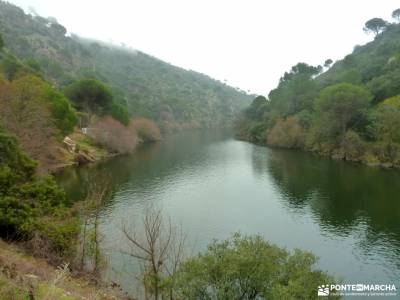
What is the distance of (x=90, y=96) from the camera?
85875 millimetres

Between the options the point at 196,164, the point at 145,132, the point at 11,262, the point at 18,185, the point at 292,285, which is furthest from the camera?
the point at 145,132

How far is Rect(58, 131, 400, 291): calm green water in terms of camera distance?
26891 millimetres

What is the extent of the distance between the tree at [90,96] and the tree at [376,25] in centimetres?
12707

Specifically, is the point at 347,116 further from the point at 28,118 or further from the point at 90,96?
the point at 28,118

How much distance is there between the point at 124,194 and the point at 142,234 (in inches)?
→ 622

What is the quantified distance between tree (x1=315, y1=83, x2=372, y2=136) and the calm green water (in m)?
14.3

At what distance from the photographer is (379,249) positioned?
1110 inches

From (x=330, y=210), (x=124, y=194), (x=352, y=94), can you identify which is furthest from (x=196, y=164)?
(x=352, y=94)

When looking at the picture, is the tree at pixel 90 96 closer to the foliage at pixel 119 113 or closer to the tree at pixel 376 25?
the foliage at pixel 119 113

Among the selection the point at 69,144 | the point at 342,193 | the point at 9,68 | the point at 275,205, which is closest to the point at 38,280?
the point at 275,205

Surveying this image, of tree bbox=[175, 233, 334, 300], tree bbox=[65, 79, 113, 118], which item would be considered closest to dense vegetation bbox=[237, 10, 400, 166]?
tree bbox=[65, 79, 113, 118]

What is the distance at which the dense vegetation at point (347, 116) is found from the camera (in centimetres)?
6931

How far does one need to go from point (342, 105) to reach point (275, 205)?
47319mm

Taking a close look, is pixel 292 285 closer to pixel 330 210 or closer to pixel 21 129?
pixel 330 210
